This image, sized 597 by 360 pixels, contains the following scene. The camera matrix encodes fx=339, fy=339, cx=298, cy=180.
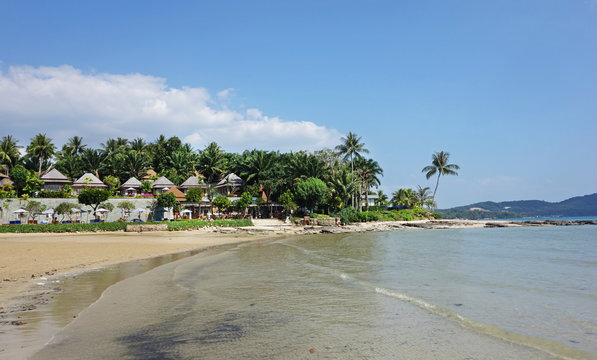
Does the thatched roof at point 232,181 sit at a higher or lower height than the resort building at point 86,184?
higher

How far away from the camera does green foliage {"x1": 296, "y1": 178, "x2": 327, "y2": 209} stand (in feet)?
168

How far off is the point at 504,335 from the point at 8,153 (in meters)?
83.7

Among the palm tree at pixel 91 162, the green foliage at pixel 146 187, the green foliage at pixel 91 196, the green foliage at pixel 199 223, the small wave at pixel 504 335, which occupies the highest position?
the palm tree at pixel 91 162

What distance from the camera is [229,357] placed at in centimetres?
486

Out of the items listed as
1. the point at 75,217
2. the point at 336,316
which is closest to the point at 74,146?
the point at 75,217

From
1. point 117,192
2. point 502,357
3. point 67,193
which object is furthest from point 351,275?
point 117,192

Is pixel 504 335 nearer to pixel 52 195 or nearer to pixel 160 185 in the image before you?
pixel 52 195

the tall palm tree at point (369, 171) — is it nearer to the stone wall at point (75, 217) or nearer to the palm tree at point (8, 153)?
the stone wall at point (75, 217)

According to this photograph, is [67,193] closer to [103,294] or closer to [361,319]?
[103,294]

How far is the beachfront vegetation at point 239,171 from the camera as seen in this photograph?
170 feet

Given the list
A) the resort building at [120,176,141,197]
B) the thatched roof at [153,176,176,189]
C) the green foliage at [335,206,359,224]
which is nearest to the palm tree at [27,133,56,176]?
the resort building at [120,176,141,197]

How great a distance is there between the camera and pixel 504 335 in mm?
6156

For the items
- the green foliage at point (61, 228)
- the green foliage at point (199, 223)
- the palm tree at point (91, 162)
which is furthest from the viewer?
the palm tree at point (91, 162)

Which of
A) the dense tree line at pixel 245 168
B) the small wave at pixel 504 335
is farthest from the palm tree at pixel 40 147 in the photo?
the small wave at pixel 504 335
